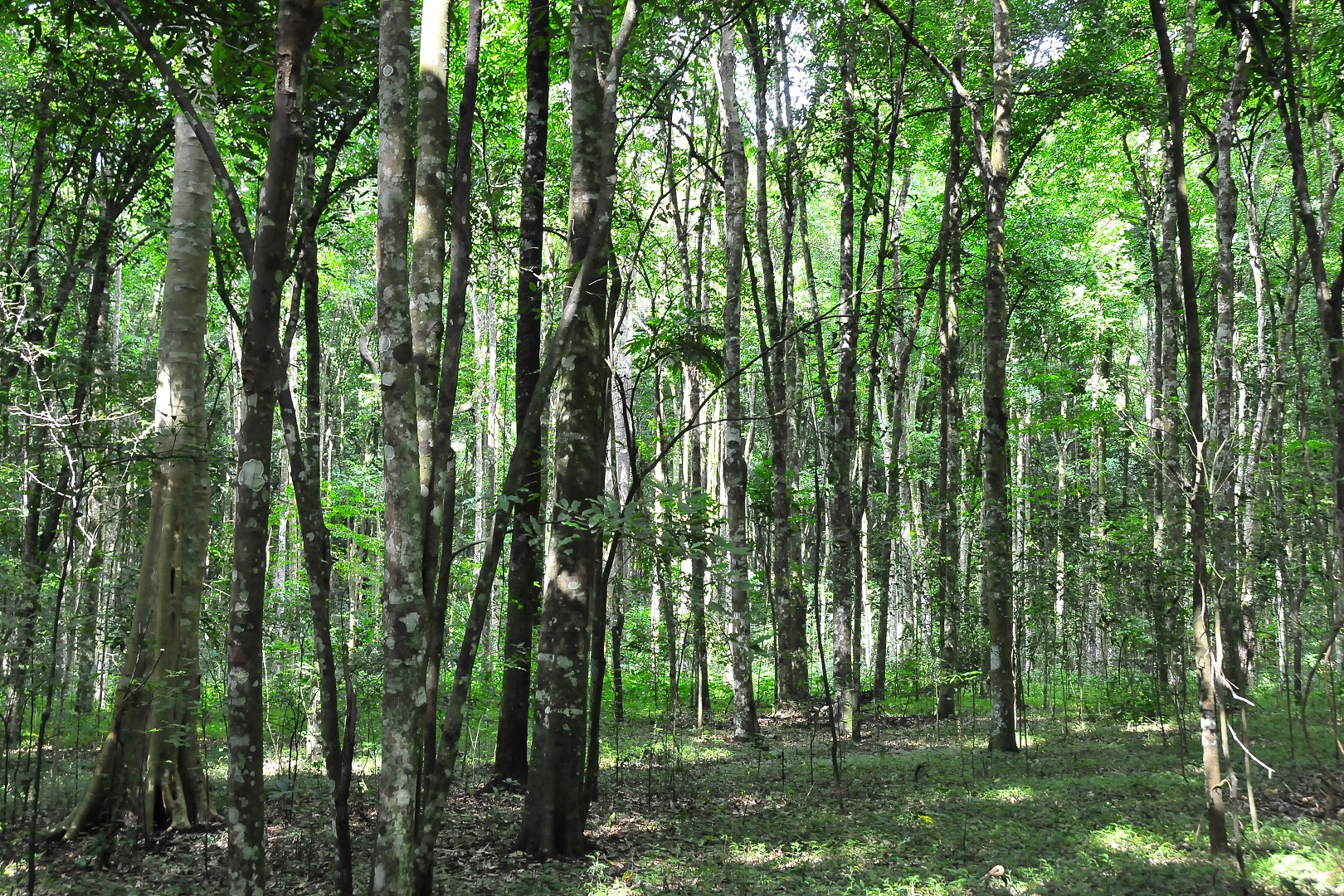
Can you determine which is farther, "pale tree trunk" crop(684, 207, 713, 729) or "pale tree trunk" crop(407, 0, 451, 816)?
"pale tree trunk" crop(684, 207, 713, 729)

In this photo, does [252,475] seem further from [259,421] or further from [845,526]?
[845,526]

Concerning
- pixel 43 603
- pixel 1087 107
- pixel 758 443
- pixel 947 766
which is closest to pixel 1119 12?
pixel 1087 107

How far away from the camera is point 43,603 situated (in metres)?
7.78

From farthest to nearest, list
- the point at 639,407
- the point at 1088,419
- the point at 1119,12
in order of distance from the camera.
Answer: the point at 639,407
the point at 1119,12
the point at 1088,419

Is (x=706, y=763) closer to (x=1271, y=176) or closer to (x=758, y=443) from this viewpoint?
(x=1271, y=176)

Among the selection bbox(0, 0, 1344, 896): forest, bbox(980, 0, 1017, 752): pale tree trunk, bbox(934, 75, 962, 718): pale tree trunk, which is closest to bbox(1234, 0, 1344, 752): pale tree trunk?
bbox(0, 0, 1344, 896): forest

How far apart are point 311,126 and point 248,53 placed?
1640mm

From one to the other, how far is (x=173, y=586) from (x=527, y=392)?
3.50 m

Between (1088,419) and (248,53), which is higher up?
(248,53)

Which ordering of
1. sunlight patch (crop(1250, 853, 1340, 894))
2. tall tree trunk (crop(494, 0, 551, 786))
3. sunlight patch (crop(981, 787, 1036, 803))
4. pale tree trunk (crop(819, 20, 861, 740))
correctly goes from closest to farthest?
sunlight patch (crop(1250, 853, 1340, 894)), sunlight patch (crop(981, 787, 1036, 803)), tall tree trunk (crop(494, 0, 551, 786)), pale tree trunk (crop(819, 20, 861, 740))

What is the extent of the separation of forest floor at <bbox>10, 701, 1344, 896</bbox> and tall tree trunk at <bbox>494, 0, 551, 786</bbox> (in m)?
0.52

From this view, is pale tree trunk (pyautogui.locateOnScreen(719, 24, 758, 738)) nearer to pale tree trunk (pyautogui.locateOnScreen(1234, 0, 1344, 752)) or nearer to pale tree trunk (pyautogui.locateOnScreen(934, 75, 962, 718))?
pale tree trunk (pyautogui.locateOnScreen(934, 75, 962, 718))

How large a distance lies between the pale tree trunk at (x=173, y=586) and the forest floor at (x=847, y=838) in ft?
1.34

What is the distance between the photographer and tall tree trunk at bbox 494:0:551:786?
26.5ft
